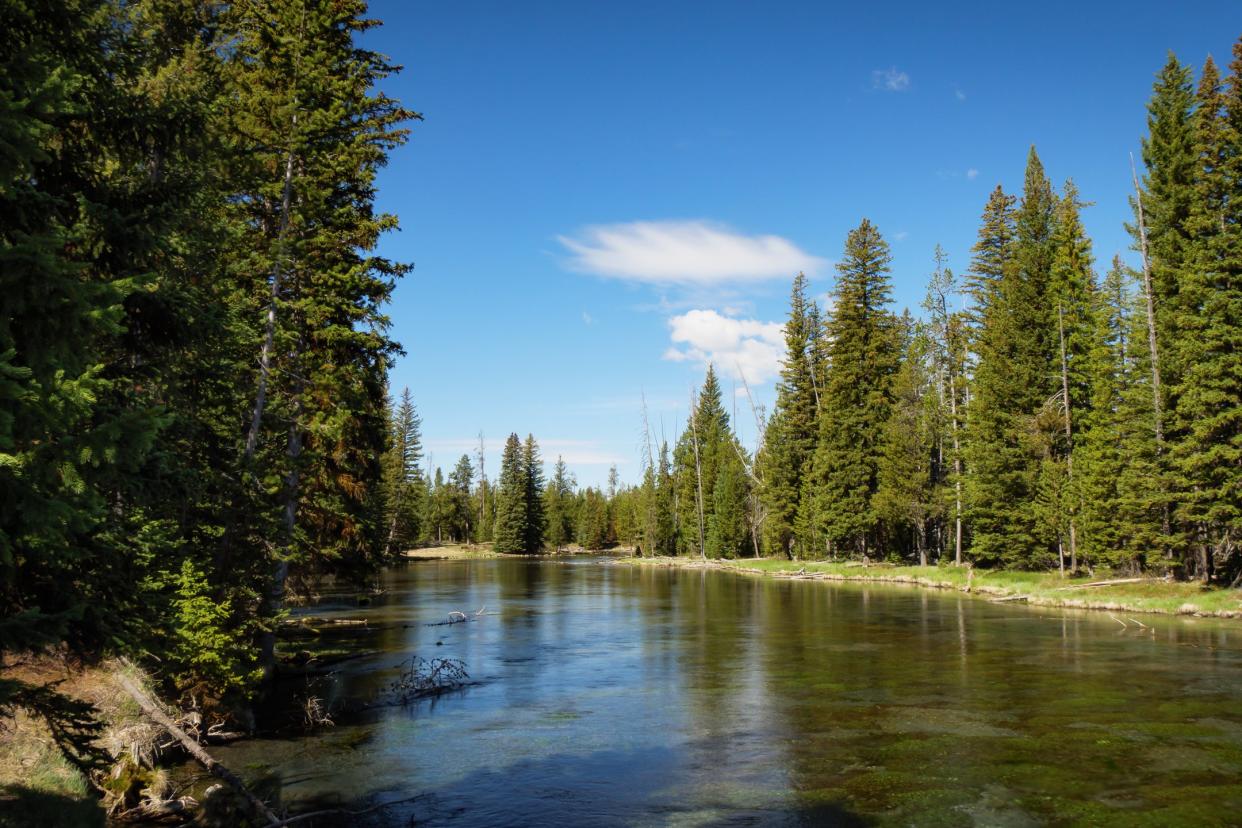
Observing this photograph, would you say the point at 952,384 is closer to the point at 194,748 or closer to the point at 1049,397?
the point at 1049,397

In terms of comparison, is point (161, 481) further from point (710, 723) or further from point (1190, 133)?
point (1190, 133)

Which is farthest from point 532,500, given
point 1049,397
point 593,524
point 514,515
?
point 1049,397

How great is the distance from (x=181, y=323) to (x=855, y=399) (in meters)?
56.2

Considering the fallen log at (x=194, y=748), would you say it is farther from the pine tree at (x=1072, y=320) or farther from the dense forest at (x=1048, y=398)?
the pine tree at (x=1072, y=320)

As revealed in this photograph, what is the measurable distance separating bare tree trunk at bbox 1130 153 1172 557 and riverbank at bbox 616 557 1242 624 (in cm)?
222

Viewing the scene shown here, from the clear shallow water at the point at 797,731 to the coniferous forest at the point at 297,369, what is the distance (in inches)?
Result: 151

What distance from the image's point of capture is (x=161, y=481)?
8.35 metres

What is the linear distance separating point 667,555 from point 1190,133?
75362 mm

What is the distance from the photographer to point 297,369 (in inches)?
802

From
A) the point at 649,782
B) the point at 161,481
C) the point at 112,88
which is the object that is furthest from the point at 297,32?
the point at 649,782

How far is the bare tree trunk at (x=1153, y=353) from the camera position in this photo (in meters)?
33.4

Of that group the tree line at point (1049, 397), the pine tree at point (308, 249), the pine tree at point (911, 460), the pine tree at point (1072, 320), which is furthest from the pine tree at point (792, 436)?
the pine tree at point (308, 249)

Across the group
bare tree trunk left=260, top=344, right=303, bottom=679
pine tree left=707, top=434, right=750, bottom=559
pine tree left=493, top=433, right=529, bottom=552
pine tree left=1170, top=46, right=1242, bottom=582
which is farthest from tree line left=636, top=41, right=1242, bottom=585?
pine tree left=493, top=433, right=529, bottom=552

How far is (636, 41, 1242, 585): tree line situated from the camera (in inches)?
1252
